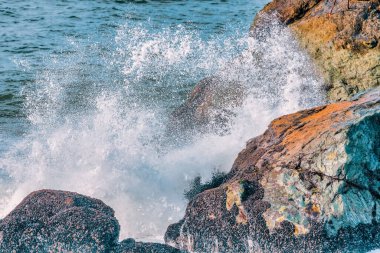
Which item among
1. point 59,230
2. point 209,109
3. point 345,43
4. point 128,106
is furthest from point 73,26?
point 59,230

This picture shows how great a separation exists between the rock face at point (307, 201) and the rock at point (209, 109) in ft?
7.75

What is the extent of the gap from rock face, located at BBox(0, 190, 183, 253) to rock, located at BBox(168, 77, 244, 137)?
2822mm

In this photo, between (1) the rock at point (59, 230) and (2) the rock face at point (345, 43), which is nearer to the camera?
(1) the rock at point (59, 230)

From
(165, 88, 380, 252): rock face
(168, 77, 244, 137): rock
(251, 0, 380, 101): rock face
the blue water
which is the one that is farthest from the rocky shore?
the blue water

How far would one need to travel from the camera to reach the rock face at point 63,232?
Answer: 177 inches

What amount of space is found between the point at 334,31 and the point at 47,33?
8196 millimetres

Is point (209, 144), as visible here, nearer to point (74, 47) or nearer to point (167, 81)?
point (167, 81)

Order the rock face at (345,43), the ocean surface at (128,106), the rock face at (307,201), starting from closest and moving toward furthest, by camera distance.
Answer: the rock face at (307,201), the ocean surface at (128,106), the rock face at (345,43)

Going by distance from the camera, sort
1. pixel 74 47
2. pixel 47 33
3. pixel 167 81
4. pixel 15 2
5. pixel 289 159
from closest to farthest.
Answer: pixel 289 159 < pixel 167 81 < pixel 74 47 < pixel 47 33 < pixel 15 2

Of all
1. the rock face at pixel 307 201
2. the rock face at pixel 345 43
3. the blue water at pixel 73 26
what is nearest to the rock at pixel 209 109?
the rock face at pixel 345 43

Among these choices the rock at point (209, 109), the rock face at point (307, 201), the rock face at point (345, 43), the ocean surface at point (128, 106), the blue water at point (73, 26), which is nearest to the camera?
the rock face at point (307, 201)

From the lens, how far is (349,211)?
4457 mm

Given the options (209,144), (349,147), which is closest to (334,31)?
(209,144)

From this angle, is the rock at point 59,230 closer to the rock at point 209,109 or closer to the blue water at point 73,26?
the rock at point 209,109
